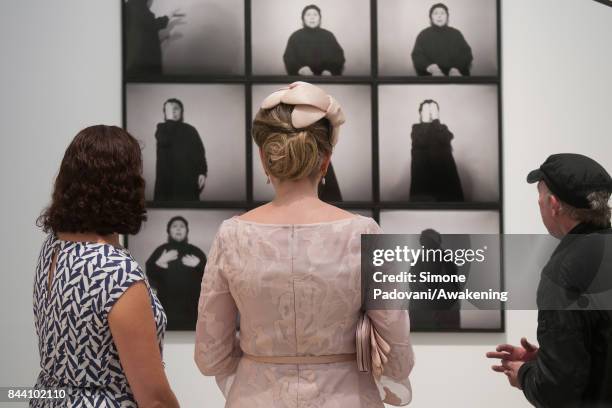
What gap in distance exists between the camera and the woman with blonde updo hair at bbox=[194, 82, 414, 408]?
1933 millimetres

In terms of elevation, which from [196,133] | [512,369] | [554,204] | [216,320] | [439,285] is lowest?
[512,369]

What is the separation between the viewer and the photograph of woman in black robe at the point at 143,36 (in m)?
3.41

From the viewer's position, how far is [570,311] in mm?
2139

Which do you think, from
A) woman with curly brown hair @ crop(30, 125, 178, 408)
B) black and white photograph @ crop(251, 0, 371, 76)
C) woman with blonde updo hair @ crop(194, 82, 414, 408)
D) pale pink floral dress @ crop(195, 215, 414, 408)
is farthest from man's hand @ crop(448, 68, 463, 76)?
woman with curly brown hair @ crop(30, 125, 178, 408)

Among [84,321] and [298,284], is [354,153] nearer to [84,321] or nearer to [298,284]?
[298,284]

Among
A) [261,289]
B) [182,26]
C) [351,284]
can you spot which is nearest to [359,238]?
[351,284]

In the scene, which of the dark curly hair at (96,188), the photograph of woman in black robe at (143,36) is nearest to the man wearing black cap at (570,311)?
the dark curly hair at (96,188)

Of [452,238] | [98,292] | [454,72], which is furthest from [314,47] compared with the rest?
[98,292]

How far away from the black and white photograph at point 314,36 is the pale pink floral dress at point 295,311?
1.59 meters

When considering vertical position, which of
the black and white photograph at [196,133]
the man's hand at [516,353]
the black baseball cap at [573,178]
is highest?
the black and white photograph at [196,133]

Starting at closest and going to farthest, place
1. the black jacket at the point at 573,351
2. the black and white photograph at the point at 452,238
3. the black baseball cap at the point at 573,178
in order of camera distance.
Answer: the black jacket at the point at 573,351
the black baseball cap at the point at 573,178
the black and white photograph at the point at 452,238

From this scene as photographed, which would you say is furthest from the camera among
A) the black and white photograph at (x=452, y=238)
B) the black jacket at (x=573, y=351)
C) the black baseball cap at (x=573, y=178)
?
the black and white photograph at (x=452, y=238)

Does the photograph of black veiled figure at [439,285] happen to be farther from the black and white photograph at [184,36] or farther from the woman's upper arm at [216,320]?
the woman's upper arm at [216,320]

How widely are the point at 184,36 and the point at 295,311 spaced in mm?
1913
